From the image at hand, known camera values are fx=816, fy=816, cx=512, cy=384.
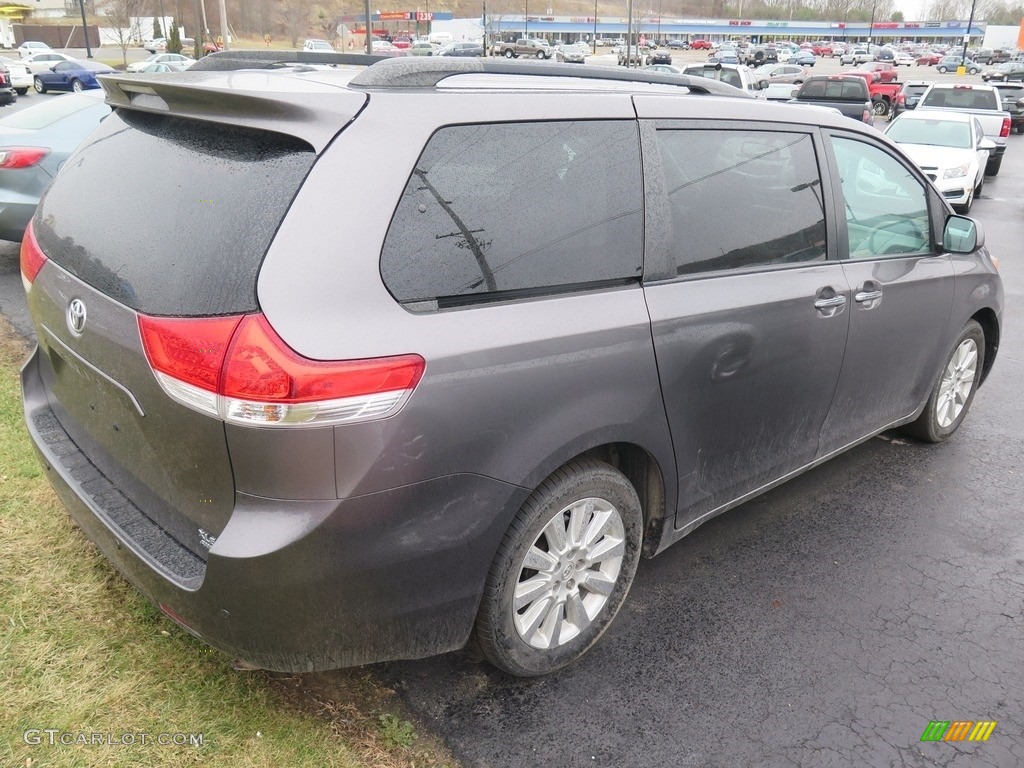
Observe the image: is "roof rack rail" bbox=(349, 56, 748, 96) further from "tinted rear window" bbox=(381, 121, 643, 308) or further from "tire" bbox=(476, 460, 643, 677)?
"tire" bbox=(476, 460, 643, 677)

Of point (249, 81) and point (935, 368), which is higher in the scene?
point (249, 81)

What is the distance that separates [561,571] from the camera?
2625 millimetres

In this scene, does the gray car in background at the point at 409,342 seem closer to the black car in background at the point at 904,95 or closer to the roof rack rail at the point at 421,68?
the roof rack rail at the point at 421,68

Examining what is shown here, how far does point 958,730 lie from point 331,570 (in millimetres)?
2075

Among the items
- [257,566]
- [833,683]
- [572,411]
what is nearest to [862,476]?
[833,683]

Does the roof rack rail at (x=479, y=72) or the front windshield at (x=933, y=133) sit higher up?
the roof rack rail at (x=479, y=72)

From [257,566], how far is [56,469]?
3.53 feet

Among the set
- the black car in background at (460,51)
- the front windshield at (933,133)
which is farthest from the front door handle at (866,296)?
the black car in background at (460,51)

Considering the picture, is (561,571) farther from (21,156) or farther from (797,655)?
(21,156)

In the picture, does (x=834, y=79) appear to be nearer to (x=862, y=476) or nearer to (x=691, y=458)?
(x=862, y=476)

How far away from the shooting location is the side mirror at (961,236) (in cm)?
410

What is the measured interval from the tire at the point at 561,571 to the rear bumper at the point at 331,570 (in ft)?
0.33

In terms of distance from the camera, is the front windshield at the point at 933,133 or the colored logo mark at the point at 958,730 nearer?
the colored logo mark at the point at 958,730

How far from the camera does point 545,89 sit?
8.43 ft
